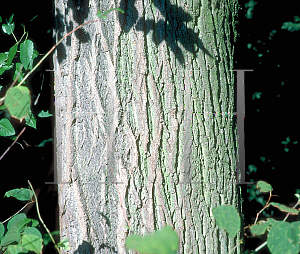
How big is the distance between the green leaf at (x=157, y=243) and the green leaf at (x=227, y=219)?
23cm

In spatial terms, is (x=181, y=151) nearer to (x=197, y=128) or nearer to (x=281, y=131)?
(x=197, y=128)

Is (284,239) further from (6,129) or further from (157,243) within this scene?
(6,129)

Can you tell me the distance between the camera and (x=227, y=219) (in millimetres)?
735

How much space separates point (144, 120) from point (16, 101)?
16.5 inches

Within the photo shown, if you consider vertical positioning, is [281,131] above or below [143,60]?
below

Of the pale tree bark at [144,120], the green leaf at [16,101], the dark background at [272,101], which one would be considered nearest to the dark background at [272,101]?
the dark background at [272,101]

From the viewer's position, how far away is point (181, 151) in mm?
954

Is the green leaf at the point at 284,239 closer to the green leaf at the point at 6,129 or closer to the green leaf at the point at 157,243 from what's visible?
the green leaf at the point at 157,243

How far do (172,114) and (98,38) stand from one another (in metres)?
0.39

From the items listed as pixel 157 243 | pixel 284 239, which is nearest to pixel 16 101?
pixel 157 243

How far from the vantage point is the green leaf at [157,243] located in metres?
0.53

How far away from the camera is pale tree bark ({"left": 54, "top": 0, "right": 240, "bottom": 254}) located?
929mm

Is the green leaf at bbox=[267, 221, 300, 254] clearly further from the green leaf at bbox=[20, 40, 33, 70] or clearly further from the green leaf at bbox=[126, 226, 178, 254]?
the green leaf at bbox=[20, 40, 33, 70]

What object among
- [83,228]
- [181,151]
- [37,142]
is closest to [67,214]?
[83,228]
